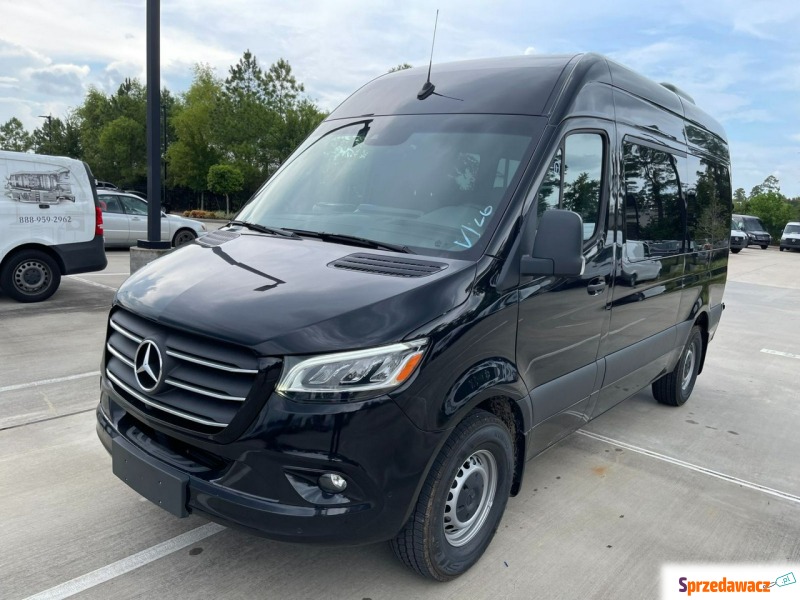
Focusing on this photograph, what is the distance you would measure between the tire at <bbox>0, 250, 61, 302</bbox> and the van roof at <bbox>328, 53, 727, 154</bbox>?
6.61 meters

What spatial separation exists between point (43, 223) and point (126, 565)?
7288 millimetres

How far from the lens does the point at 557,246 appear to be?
9.30 feet

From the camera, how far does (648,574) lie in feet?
10.0

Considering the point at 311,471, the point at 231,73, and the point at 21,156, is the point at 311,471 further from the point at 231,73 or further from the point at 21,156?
the point at 231,73

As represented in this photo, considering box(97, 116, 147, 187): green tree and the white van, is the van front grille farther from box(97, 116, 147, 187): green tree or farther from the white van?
box(97, 116, 147, 187): green tree

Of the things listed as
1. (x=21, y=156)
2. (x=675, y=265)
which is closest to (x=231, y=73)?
→ (x=21, y=156)

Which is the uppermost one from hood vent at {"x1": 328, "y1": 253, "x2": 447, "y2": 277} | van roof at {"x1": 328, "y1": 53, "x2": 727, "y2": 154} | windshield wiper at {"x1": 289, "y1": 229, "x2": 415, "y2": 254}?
van roof at {"x1": 328, "y1": 53, "x2": 727, "y2": 154}

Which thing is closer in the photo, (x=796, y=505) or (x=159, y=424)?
(x=159, y=424)

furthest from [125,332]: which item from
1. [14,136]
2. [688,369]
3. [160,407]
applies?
[14,136]

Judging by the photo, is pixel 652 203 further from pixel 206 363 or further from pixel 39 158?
pixel 39 158

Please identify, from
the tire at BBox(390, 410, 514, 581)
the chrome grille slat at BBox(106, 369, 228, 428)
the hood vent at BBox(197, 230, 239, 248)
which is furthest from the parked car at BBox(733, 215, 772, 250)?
the chrome grille slat at BBox(106, 369, 228, 428)

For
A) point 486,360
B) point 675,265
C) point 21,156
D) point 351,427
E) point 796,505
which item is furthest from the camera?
point 21,156

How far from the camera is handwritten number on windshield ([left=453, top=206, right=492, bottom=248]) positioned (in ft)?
9.43

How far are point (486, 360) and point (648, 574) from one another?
1.38m
